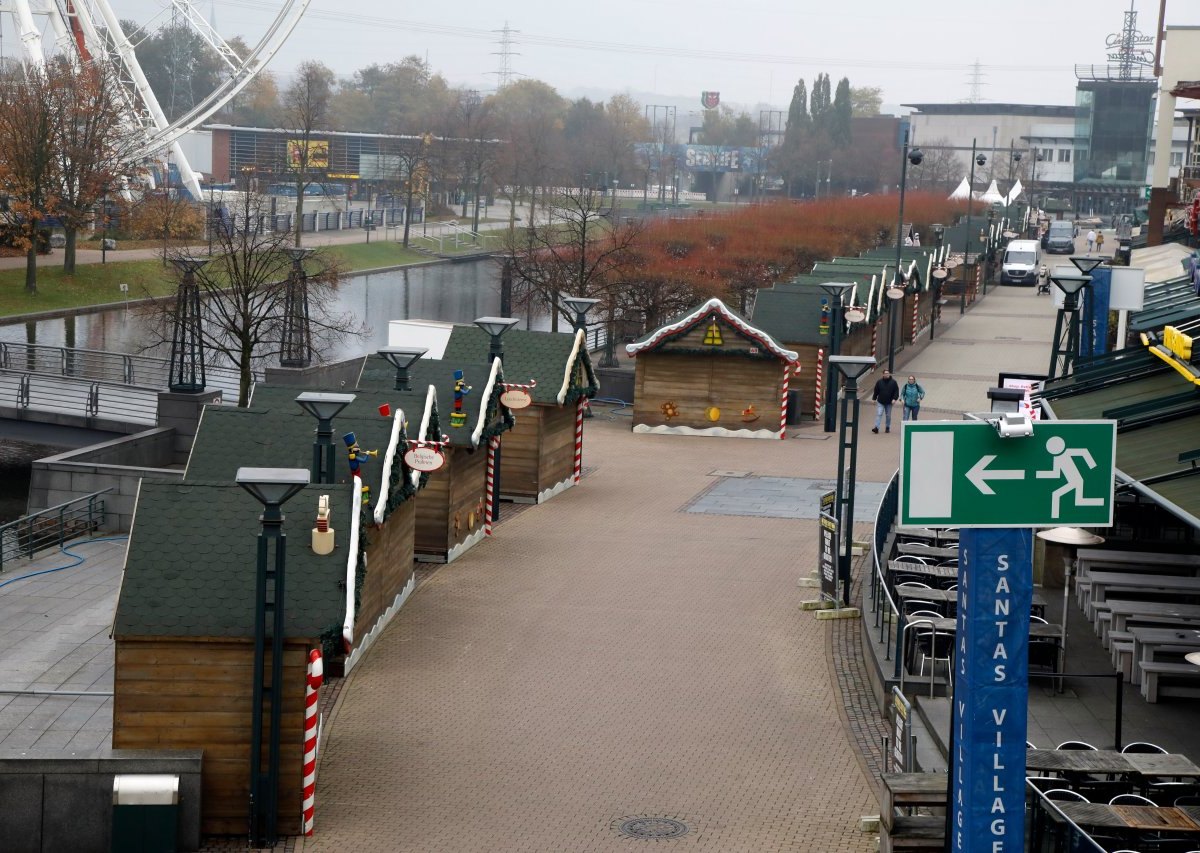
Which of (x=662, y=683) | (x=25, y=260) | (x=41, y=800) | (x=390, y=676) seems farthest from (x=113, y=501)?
(x=25, y=260)

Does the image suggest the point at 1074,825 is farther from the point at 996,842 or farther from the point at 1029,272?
the point at 1029,272

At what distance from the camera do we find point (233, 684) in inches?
569

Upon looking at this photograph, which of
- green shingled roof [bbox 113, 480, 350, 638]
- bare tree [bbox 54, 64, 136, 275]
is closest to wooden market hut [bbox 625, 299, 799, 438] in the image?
green shingled roof [bbox 113, 480, 350, 638]

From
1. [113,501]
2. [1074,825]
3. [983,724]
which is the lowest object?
[113,501]

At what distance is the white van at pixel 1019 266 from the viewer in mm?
83062

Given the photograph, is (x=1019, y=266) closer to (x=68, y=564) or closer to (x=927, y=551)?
(x=927, y=551)

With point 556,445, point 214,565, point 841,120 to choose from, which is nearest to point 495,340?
point 556,445

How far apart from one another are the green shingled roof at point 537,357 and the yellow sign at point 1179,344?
39.6ft

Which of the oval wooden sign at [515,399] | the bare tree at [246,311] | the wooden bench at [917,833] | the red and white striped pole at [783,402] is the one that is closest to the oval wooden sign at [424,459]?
the oval wooden sign at [515,399]

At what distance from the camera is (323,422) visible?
18969mm

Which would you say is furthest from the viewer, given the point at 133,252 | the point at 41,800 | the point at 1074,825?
the point at 133,252

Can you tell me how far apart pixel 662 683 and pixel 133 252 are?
6038cm

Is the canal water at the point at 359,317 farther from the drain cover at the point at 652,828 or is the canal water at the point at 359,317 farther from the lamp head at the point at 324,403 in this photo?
the drain cover at the point at 652,828

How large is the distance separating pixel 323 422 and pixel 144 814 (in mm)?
6010
